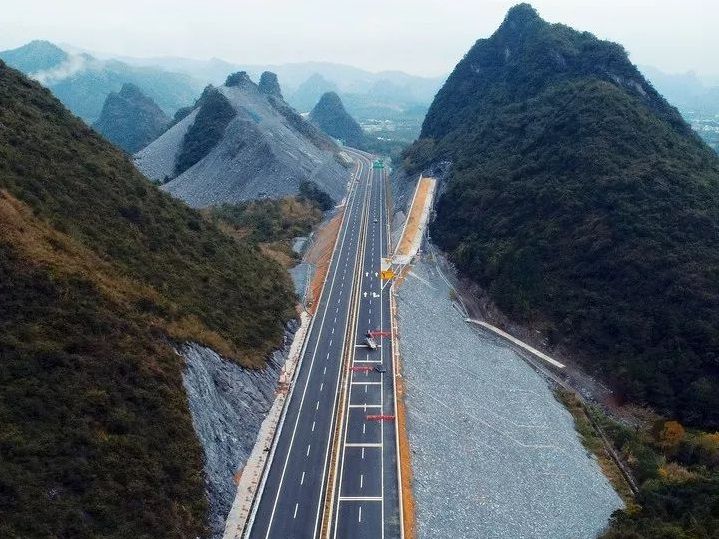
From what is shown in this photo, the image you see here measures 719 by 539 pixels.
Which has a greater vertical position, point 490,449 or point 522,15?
point 522,15

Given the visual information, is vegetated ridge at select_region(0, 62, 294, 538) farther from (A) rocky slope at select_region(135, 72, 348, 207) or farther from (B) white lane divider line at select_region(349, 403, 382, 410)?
(A) rocky slope at select_region(135, 72, 348, 207)

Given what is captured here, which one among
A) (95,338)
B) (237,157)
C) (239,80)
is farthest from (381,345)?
(239,80)

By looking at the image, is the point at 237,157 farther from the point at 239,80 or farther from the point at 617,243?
the point at 617,243

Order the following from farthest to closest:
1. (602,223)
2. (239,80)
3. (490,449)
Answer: (239,80), (602,223), (490,449)

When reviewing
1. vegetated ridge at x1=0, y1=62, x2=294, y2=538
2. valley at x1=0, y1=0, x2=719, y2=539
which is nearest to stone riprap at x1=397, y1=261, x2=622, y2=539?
valley at x1=0, y1=0, x2=719, y2=539

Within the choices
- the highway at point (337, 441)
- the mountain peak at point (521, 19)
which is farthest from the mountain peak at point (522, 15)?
the highway at point (337, 441)

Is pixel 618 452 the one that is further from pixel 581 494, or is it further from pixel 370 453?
pixel 370 453
